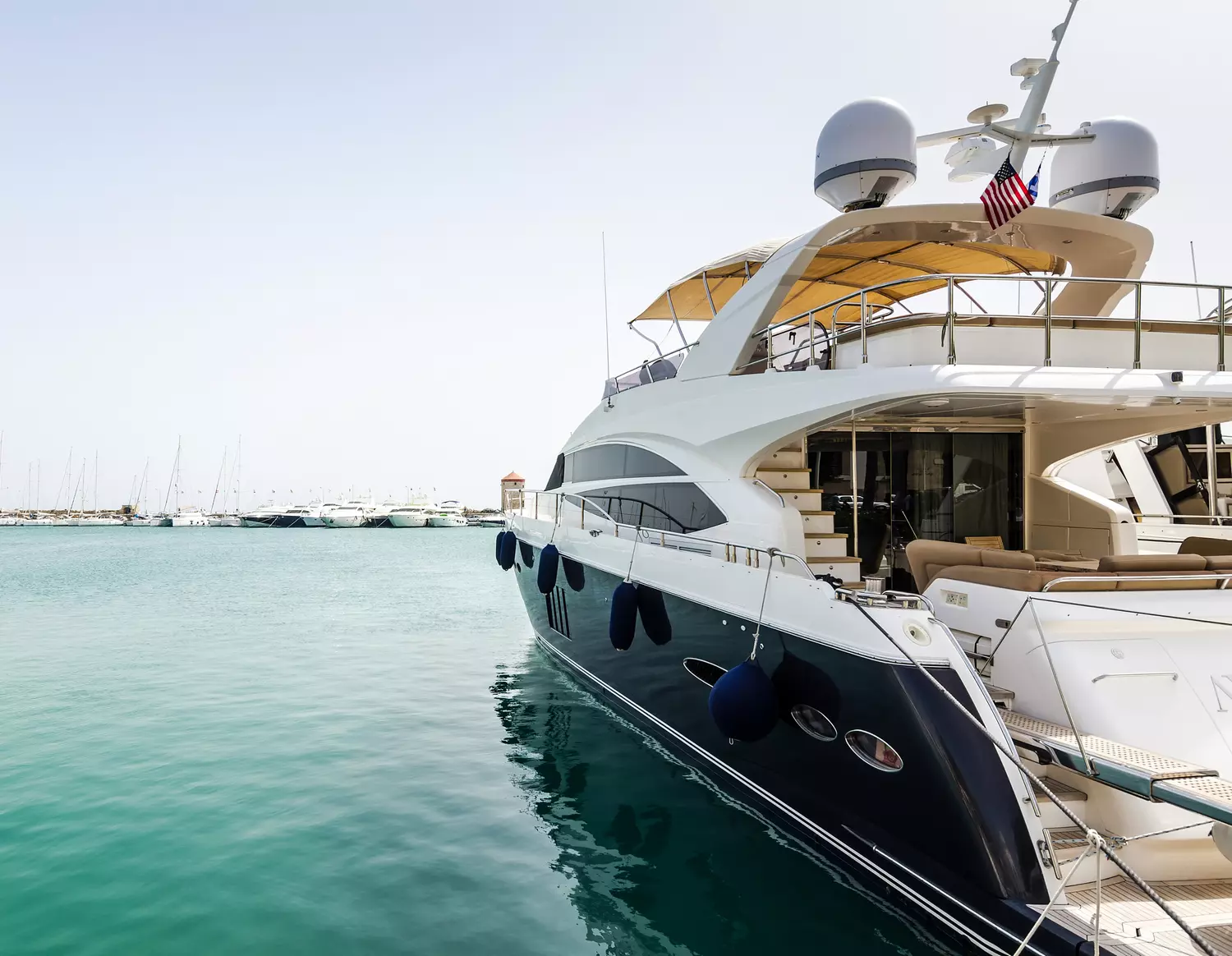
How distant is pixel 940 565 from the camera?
5980 millimetres

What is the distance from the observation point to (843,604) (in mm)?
4367

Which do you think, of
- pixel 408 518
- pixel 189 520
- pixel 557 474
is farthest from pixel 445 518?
pixel 557 474

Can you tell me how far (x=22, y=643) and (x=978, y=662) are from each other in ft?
51.1

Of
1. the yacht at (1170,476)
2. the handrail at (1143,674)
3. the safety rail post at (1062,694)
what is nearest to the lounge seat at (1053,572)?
the safety rail post at (1062,694)

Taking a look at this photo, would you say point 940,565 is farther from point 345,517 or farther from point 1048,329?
point 345,517

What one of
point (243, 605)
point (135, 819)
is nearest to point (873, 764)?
point (135, 819)

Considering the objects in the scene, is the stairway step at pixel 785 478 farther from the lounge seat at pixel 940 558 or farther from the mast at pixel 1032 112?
the mast at pixel 1032 112

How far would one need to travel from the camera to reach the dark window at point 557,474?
12.3m

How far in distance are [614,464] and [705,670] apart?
404 centimetres

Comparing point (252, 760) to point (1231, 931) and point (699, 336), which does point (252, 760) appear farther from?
point (1231, 931)

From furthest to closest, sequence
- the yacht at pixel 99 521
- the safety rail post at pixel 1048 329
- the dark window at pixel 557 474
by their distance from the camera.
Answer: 1. the yacht at pixel 99 521
2. the dark window at pixel 557 474
3. the safety rail post at pixel 1048 329

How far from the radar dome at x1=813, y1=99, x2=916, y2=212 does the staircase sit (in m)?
2.79

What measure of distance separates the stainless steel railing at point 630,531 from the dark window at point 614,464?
0.40 meters

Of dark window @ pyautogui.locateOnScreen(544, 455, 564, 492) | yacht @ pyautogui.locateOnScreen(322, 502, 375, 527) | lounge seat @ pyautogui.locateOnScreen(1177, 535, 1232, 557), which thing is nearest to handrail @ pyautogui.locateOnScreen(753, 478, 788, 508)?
lounge seat @ pyautogui.locateOnScreen(1177, 535, 1232, 557)
